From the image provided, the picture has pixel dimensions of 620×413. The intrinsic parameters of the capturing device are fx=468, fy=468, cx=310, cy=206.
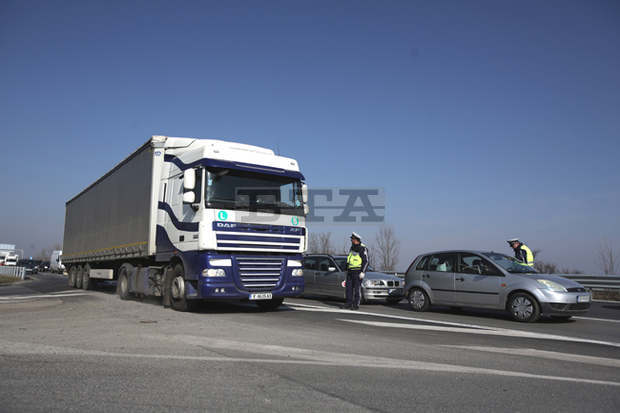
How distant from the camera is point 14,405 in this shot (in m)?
3.66

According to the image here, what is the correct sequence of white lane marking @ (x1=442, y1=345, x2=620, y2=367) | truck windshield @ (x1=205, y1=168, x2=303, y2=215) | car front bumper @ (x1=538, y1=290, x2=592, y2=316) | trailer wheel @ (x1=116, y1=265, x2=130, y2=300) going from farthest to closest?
1. trailer wheel @ (x1=116, y1=265, x2=130, y2=300)
2. truck windshield @ (x1=205, y1=168, x2=303, y2=215)
3. car front bumper @ (x1=538, y1=290, x2=592, y2=316)
4. white lane marking @ (x1=442, y1=345, x2=620, y2=367)

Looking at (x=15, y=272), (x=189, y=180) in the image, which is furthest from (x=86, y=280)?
(x=15, y=272)

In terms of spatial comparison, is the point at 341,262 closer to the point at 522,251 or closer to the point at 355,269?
the point at 355,269

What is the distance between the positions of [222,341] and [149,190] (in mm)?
6200

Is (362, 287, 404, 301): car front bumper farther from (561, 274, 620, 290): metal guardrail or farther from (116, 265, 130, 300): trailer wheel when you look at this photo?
(561, 274, 620, 290): metal guardrail

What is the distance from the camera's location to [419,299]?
11.6 m

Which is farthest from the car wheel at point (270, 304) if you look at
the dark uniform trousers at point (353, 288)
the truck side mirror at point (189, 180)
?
the truck side mirror at point (189, 180)

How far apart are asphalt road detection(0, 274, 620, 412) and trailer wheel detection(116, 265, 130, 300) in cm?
430

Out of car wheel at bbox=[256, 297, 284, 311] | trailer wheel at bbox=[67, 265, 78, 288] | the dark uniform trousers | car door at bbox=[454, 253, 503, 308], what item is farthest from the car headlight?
trailer wheel at bbox=[67, 265, 78, 288]

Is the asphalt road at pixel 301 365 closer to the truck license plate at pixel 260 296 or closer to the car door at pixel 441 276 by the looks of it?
the truck license plate at pixel 260 296

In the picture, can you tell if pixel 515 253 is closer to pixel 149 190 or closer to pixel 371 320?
pixel 371 320

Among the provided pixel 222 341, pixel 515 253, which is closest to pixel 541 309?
pixel 515 253

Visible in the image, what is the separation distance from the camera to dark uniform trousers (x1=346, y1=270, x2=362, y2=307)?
1162cm

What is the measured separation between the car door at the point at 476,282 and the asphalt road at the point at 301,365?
43.2 inches
